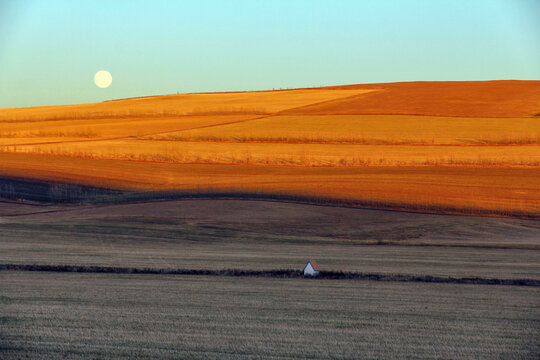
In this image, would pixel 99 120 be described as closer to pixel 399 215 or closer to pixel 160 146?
pixel 160 146

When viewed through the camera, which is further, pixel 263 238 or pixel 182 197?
pixel 182 197

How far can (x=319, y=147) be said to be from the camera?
1251 inches

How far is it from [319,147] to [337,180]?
5678 mm

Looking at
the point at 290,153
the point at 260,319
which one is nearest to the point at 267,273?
the point at 260,319

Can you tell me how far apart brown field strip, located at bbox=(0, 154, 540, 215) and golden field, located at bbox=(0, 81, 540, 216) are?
5 cm

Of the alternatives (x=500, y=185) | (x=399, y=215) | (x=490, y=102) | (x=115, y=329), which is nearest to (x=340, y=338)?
(x=115, y=329)

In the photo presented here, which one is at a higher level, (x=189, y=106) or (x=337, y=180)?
(x=189, y=106)

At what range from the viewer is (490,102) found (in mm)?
41781

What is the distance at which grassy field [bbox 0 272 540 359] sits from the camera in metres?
7.56

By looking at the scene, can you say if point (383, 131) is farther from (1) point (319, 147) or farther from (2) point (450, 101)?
(2) point (450, 101)

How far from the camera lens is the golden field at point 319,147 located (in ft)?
83.5

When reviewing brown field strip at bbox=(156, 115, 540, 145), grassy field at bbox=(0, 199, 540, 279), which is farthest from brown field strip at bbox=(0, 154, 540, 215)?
brown field strip at bbox=(156, 115, 540, 145)

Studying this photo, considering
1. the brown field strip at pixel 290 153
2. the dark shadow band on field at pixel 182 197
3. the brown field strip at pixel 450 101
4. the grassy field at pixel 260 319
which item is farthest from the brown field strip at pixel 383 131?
the grassy field at pixel 260 319

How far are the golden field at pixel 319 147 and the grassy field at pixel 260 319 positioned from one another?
44.8ft
